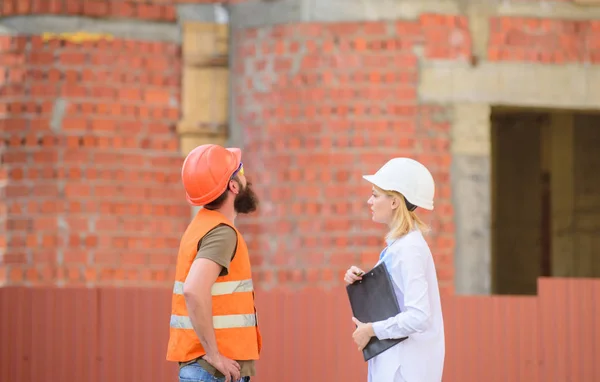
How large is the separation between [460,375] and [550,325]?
65cm

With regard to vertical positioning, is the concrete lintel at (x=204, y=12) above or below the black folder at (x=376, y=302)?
above

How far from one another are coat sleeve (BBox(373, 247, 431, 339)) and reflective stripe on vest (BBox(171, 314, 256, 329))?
1.66 ft

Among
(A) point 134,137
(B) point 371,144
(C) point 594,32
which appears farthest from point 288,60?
(C) point 594,32

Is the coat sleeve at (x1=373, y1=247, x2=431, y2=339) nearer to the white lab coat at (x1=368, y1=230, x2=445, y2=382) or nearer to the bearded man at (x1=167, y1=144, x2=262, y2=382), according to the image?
the white lab coat at (x1=368, y1=230, x2=445, y2=382)

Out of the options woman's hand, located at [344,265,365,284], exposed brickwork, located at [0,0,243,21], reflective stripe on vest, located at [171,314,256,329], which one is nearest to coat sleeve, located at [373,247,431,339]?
woman's hand, located at [344,265,365,284]

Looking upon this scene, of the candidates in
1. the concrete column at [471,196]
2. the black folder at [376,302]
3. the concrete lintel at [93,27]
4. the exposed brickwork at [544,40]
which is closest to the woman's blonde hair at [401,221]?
the black folder at [376,302]

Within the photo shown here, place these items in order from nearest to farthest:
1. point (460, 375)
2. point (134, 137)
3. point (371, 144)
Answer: point (460, 375) → point (371, 144) → point (134, 137)

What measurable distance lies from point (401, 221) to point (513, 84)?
15.8 feet

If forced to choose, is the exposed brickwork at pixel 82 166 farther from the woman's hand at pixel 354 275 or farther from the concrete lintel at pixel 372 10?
the woman's hand at pixel 354 275

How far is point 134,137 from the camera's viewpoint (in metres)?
8.59

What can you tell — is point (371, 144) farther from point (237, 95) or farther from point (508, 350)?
point (508, 350)

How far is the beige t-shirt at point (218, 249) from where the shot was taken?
143 inches

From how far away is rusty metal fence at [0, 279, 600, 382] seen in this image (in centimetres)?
602

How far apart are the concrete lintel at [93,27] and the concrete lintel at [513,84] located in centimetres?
229
